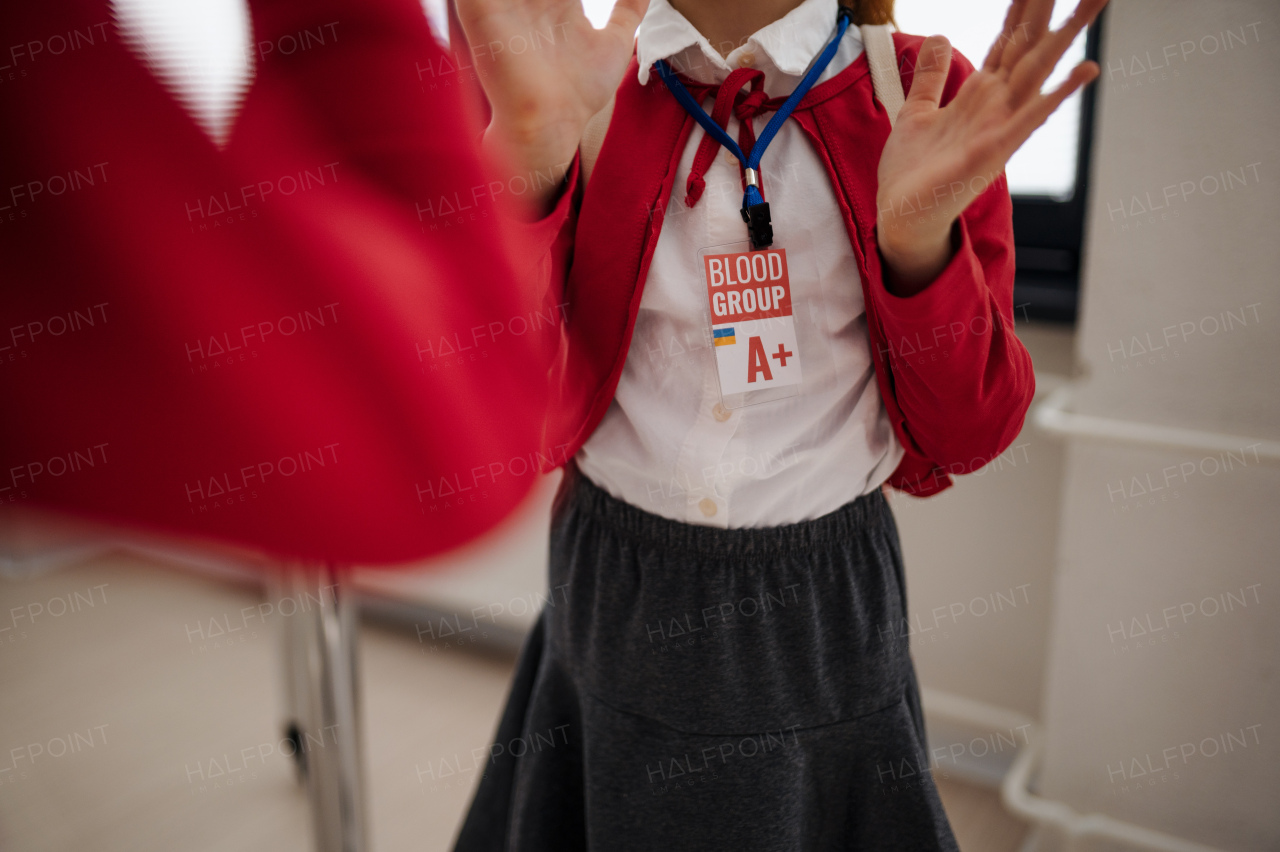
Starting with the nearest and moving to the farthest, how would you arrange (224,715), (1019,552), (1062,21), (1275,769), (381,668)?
(1062,21), (1275,769), (1019,552), (224,715), (381,668)

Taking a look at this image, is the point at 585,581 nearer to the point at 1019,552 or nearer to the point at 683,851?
the point at 683,851

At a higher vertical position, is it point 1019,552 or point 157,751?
point 1019,552

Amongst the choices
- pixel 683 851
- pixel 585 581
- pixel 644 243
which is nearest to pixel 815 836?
pixel 683 851

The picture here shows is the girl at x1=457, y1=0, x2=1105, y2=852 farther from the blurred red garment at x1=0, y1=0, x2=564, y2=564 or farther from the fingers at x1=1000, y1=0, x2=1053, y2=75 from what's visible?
the blurred red garment at x1=0, y1=0, x2=564, y2=564

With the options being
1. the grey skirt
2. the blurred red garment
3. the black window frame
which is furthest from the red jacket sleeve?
the black window frame

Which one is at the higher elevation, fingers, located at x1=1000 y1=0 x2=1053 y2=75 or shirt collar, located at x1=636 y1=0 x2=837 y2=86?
shirt collar, located at x1=636 y1=0 x2=837 y2=86

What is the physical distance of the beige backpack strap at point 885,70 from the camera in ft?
2.31

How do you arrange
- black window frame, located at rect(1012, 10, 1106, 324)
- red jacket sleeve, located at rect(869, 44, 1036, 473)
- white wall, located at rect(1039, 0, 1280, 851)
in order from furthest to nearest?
black window frame, located at rect(1012, 10, 1106, 324) → white wall, located at rect(1039, 0, 1280, 851) → red jacket sleeve, located at rect(869, 44, 1036, 473)

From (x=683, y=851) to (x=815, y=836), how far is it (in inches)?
4.6

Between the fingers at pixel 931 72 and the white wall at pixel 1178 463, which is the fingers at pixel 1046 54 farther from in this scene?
the white wall at pixel 1178 463

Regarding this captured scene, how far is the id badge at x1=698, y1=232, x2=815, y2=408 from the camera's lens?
2.22ft

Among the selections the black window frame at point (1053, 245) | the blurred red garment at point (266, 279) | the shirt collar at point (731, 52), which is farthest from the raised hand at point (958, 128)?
the black window frame at point (1053, 245)

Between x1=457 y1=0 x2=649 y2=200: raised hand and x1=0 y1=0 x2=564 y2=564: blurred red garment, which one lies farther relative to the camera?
x1=457 y1=0 x2=649 y2=200: raised hand

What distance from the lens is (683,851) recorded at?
2.42 feet
